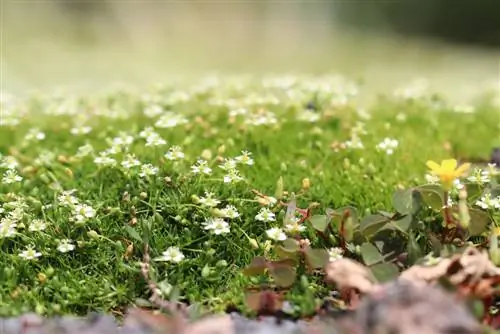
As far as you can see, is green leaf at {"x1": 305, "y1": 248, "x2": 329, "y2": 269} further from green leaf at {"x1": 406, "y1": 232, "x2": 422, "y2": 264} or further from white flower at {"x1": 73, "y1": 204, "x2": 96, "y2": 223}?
white flower at {"x1": 73, "y1": 204, "x2": 96, "y2": 223}

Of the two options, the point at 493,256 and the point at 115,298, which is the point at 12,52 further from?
the point at 493,256

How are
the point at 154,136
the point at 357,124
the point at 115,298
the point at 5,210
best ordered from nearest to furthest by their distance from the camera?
the point at 115,298
the point at 5,210
the point at 154,136
the point at 357,124

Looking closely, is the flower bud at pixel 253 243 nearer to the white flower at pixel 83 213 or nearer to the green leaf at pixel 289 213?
the green leaf at pixel 289 213

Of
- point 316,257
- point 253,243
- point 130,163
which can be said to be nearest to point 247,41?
point 130,163

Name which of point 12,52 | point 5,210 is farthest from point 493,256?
point 12,52

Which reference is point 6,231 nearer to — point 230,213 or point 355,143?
point 230,213

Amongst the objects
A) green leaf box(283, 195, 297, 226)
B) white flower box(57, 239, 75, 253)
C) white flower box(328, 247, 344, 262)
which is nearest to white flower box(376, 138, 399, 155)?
green leaf box(283, 195, 297, 226)

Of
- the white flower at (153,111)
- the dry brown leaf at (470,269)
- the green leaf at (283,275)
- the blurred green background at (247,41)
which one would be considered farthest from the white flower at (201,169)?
the blurred green background at (247,41)
